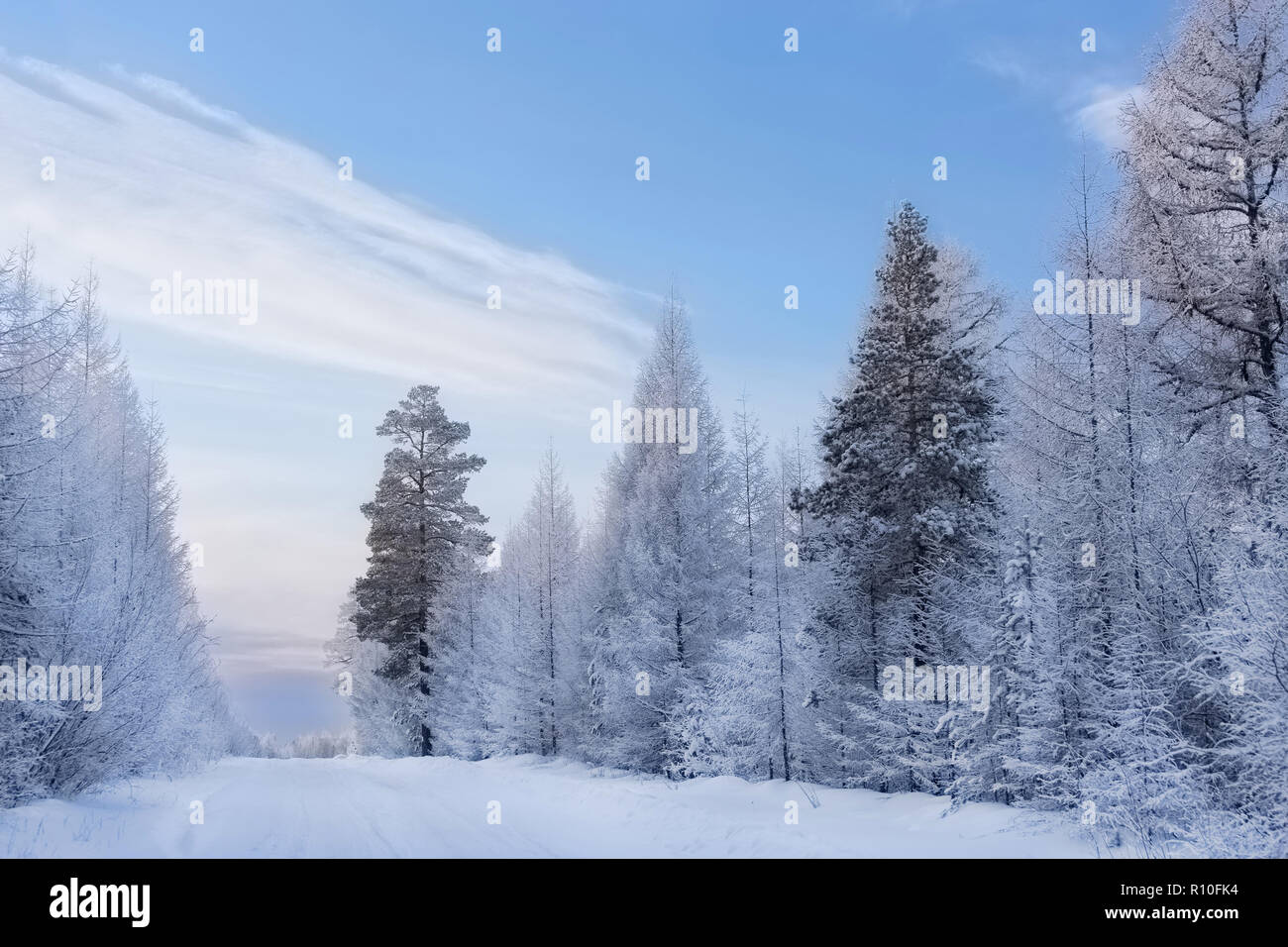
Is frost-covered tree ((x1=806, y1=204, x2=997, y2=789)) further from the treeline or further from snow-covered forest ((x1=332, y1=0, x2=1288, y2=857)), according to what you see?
the treeline

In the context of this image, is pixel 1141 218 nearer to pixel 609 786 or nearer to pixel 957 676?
pixel 957 676

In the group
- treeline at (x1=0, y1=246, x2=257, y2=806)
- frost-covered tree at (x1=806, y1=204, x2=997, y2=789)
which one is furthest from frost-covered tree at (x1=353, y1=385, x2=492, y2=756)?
frost-covered tree at (x1=806, y1=204, x2=997, y2=789)

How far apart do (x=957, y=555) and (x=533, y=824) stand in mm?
10095

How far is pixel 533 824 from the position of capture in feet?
44.1

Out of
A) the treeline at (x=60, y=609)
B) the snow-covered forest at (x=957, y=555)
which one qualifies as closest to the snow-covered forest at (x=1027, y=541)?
the snow-covered forest at (x=957, y=555)

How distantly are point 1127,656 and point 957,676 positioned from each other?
3800 mm

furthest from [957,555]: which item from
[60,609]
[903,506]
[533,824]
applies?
[60,609]

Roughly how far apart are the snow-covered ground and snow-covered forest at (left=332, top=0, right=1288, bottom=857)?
56.1 inches

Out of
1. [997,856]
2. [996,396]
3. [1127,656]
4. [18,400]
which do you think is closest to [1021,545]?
[1127,656]

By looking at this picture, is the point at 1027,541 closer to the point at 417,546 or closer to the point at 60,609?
the point at 60,609

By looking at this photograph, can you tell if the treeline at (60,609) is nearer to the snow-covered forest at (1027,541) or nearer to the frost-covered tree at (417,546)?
the snow-covered forest at (1027,541)

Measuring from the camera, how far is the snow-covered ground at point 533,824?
10133 mm
